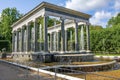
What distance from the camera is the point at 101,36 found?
157 ft

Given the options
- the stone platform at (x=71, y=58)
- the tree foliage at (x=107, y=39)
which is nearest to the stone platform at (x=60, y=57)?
the stone platform at (x=71, y=58)

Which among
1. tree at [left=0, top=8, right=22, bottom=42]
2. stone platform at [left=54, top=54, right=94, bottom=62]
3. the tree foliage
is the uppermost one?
tree at [left=0, top=8, right=22, bottom=42]

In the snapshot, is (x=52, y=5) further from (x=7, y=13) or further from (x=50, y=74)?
(x=7, y=13)

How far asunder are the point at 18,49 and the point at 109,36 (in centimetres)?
2296

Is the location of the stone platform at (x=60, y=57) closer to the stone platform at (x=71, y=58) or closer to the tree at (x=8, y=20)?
the stone platform at (x=71, y=58)

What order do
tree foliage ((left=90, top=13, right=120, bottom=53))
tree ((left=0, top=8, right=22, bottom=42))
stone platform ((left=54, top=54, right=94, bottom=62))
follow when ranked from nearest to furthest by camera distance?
stone platform ((left=54, top=54, right=94, bottom=62)) → tree foliage ((left=90, top=13, right=120, bottom=53)) → tree ((left=0, top=8, right=22, bottom=42))

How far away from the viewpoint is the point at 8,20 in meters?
58.3

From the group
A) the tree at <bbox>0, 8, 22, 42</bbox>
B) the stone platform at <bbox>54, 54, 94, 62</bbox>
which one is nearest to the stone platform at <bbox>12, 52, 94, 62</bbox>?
the stone platform at <bbox>54, 54, 94, 62</bbox>

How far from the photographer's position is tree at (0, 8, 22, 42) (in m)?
57.5

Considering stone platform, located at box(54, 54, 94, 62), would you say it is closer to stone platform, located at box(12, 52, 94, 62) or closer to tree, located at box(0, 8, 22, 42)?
stone platform, located at box(12, 52, 94, 62)

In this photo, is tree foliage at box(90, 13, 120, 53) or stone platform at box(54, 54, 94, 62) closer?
stone platform at box(54, 54, 94, 62)

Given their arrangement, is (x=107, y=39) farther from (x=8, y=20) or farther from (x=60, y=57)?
(x=8, y=20)

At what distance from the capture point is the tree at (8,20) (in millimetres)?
57547

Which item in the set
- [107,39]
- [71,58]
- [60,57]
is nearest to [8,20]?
[107,39]
